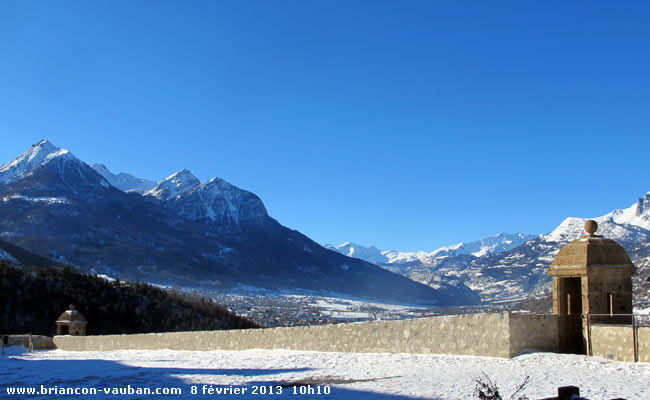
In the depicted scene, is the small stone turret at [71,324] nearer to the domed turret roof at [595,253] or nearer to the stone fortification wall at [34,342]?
the stone fortification wall at [34,342]

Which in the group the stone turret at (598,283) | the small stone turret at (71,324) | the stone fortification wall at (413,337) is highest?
the stone turret at (598,283)

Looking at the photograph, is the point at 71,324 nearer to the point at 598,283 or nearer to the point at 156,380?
the point at 156,380

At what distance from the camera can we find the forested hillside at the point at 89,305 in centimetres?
7531

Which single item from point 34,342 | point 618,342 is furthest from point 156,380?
point 34,342

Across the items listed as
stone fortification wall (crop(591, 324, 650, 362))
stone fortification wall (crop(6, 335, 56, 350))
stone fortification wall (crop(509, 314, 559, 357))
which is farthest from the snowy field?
stone fortification wall (crop(6, 335, 56, 350))

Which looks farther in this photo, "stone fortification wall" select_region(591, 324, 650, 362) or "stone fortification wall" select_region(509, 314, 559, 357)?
"stone fortification wall" select_region(509, 314, 559, 357)

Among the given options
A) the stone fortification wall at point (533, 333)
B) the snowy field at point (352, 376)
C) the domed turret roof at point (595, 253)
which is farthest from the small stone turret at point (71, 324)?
the domed turret roof at point (595, 253)

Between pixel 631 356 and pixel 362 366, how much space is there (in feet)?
17.8

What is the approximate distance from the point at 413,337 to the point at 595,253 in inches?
180

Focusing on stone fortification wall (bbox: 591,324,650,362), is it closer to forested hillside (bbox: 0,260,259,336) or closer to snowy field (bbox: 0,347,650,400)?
snowy field (bbox: 0,347,650,400)

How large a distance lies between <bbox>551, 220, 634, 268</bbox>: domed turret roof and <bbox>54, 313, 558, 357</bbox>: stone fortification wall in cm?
139

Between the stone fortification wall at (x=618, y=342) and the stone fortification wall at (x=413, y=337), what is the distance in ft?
3.30

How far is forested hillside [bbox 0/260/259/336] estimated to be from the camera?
247 feet

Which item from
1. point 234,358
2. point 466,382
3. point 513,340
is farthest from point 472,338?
point 234,358
